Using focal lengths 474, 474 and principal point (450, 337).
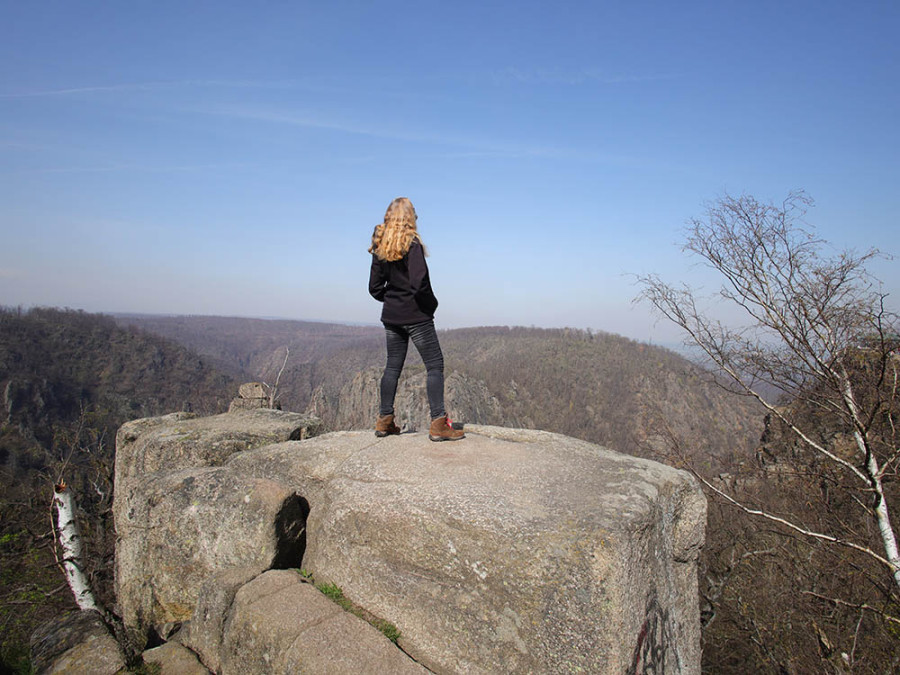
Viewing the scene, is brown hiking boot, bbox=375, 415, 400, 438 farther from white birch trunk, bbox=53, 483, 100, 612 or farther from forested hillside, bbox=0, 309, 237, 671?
forested hillside, bbox=0, 309, 237, 671

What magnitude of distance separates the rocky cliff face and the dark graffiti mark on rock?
27 millimetres

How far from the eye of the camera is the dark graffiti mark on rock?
361cm

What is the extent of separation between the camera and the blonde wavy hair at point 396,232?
512 cm

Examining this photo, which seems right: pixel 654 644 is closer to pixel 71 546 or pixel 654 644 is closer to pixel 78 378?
pixel 71 546

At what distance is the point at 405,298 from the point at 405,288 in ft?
0.39

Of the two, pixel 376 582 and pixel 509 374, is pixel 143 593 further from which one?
pixel 509 374

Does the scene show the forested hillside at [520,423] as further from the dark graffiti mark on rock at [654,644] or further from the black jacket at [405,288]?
the dark graffiti mark on rock at [654,644]

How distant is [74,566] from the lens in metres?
6.62

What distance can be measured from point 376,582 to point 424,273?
9.88 feet

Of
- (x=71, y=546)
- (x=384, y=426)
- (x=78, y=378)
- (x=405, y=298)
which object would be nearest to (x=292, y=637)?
(x=384, y=426)

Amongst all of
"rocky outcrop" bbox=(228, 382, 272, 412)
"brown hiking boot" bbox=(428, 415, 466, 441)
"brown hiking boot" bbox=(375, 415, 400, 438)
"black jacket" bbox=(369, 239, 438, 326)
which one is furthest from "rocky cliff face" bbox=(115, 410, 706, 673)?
"rocky outcrop" bbox=(228, 382, 272, 412)

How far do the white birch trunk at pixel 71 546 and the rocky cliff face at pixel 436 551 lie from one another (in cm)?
176

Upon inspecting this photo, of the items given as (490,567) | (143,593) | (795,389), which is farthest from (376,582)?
(795,389)

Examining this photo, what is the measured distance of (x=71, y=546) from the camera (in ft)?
22.2
